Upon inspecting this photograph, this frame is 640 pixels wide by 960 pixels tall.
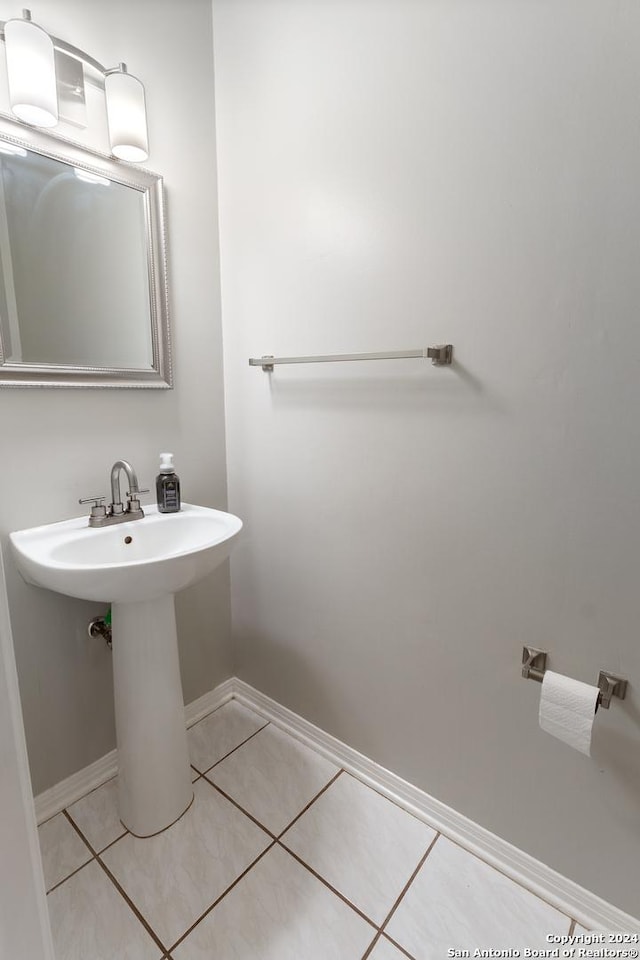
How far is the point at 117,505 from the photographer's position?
4.05ft

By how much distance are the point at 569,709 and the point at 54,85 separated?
1.75 metres

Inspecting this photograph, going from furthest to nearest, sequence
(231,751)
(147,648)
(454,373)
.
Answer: (231,751) < (147,648) < (454,373)

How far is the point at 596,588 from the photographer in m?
0.92

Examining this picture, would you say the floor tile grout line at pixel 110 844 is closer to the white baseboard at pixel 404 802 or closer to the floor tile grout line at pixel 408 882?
the white baseboard at pixel 404 802

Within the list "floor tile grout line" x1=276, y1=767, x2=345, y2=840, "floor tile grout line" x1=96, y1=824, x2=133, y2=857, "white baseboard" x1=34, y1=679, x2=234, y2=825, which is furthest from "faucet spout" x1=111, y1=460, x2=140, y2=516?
"floor tile grout line" x1=276, y1=767, x2=345, y2=840

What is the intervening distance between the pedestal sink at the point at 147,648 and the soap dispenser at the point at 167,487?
3 centimetres

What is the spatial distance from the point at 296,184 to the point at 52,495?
109 centimetres

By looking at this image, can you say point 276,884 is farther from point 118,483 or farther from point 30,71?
point 30,71

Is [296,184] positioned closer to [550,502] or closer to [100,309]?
[100,309]

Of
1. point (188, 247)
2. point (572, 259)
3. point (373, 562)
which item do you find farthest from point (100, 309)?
point (572, 259)

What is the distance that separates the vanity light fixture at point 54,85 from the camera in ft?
3.12

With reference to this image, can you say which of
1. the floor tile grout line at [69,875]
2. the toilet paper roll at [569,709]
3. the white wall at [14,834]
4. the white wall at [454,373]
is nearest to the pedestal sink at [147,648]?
the floor tile grout line at [69,875]

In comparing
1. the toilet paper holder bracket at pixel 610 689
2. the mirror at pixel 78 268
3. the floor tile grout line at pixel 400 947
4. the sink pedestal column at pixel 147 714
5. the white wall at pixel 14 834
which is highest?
the mirror at pixel 78 268

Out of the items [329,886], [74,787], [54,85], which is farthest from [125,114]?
[329,886]
